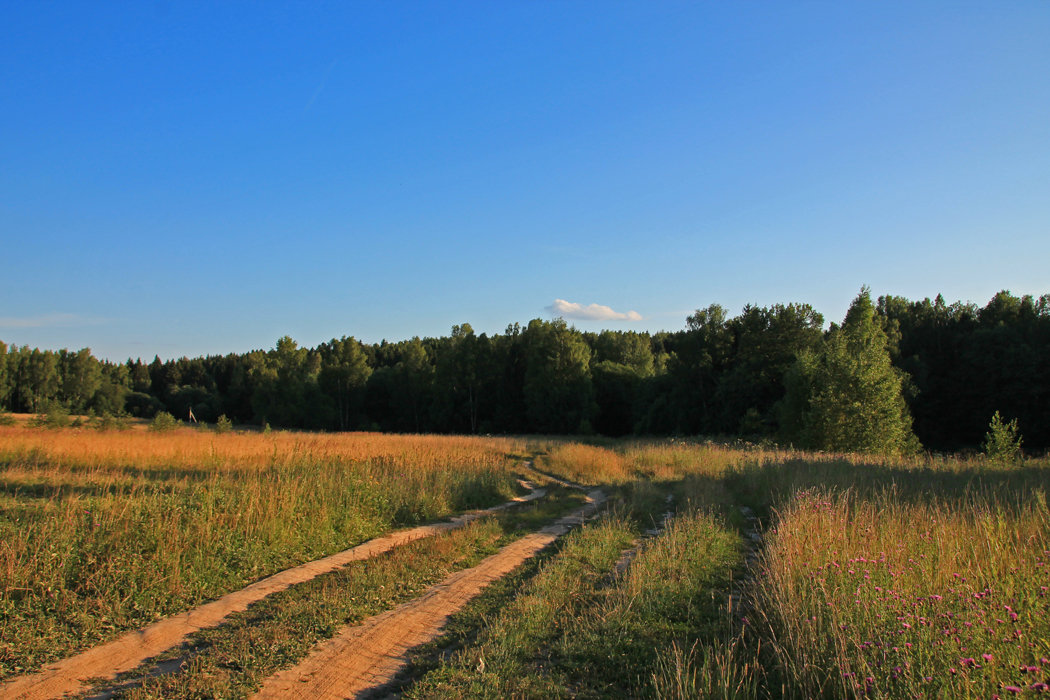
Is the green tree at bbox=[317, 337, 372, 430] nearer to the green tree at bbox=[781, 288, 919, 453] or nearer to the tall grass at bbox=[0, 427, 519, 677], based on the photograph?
the green tree at bbox=[781, 288, 919, 453]

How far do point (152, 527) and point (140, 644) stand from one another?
8.67ft

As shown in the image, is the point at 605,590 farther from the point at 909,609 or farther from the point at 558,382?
the point at 558,382

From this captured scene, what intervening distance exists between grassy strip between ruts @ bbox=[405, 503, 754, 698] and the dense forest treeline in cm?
3250

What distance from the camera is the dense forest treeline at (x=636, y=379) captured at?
50.5 meters

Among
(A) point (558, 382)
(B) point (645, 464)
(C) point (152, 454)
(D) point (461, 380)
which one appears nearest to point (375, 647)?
(C) point (152, 454)

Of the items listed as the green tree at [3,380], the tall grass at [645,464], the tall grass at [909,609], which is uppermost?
the green tree at [3,380]

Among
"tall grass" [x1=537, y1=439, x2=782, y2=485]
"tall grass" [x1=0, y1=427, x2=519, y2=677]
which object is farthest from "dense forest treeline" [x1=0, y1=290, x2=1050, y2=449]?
"tall grass" [x1=0, y1=427, x2=519, y2=677]

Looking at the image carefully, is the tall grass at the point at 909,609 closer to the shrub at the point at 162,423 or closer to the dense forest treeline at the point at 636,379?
the shrub at the point at 162,423

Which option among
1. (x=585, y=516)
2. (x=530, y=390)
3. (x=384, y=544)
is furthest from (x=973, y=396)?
(x=384, y=544)

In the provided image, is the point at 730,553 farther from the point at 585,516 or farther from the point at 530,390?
the point at 530,390

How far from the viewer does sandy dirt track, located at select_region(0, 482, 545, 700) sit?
14.7 feet

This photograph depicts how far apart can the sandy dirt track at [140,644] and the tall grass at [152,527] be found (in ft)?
0.81

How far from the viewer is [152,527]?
25.0 ft

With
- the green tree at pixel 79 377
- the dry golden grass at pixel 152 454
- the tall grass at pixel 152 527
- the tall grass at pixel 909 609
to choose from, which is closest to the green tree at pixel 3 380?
the green tree at pixel 79 377
